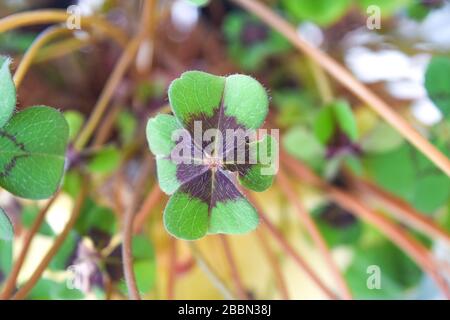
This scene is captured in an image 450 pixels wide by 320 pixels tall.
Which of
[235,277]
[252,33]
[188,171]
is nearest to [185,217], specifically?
[188,171]

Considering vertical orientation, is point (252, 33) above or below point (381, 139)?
above

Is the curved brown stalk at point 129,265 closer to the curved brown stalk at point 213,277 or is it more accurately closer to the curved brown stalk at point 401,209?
the curved brown stalk at point 213,277

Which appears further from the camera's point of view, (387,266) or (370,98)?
(387,266)

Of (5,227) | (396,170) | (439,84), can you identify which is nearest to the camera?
(5,227)

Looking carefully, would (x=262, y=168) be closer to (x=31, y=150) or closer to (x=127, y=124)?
(x=31, y=150)

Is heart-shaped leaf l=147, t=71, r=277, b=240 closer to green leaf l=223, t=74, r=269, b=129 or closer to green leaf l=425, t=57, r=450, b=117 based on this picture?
green leaf l=223, t=74, r=269, b=129

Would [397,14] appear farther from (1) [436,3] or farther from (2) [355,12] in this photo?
(1) [436,3]


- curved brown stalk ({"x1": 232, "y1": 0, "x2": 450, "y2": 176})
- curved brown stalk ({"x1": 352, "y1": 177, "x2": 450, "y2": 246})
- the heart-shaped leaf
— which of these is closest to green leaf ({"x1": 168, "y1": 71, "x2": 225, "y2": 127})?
the heart-shaped leaf
